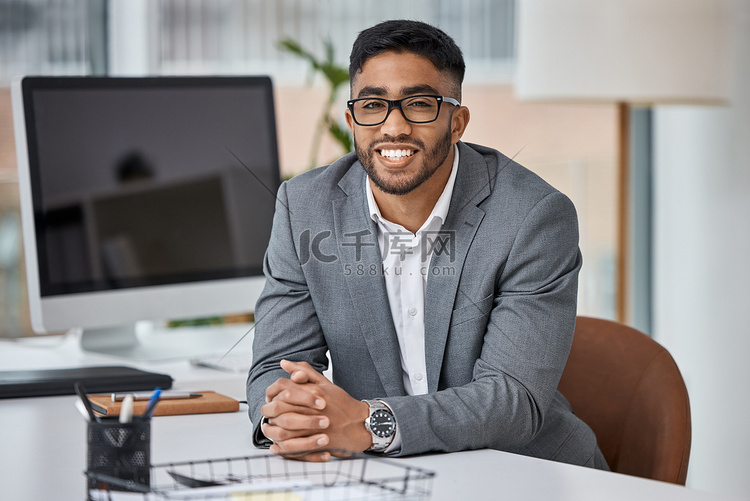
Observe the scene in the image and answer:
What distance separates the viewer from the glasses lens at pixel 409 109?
1.29 m

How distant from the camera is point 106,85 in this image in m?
1.90

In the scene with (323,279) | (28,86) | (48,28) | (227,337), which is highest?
(48,28)

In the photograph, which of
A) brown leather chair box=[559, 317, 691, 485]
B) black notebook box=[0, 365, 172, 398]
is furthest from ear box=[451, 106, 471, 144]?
black notebook box=[0, 365, 172, 398]

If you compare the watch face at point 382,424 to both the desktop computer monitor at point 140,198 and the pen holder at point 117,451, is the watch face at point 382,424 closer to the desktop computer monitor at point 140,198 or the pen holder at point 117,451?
the pen holder at point 117,451

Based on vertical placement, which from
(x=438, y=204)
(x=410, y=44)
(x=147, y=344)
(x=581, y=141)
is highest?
(x=410, y=44)

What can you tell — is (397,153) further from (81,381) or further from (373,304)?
(81,381)

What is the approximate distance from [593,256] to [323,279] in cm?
223

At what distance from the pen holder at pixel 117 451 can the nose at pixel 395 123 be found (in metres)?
0.61

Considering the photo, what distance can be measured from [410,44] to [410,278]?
37 cm

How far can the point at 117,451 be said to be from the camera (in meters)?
0.86

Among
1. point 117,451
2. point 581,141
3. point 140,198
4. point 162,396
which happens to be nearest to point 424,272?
point 162,396

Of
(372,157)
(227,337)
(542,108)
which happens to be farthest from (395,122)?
(542,108)

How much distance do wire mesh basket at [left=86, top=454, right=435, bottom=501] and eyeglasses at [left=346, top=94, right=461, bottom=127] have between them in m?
0.53

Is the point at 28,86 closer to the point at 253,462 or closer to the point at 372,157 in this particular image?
the point at 372,157
